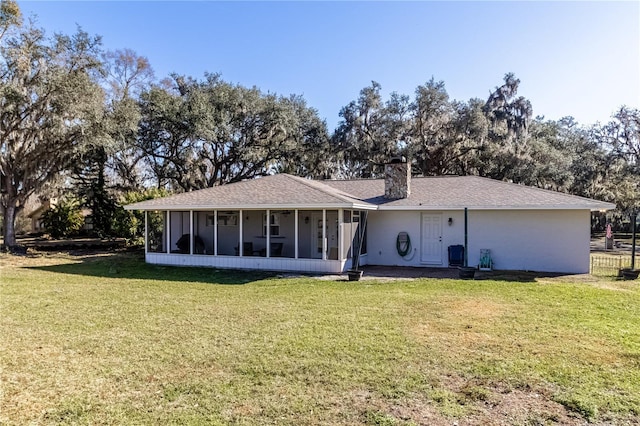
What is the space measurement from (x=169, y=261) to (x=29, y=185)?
938cm

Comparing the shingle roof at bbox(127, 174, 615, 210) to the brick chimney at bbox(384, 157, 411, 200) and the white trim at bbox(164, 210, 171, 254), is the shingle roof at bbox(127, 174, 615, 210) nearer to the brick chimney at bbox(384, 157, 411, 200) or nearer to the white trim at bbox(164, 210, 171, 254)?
the brick chimney at bbox(384, 157, 411, 200)

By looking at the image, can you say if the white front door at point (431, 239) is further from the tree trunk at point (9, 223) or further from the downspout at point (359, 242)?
the tree trunk at point (9, 223)

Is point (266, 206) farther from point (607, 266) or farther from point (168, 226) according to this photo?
point (607, 266)

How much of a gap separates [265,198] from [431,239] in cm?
550

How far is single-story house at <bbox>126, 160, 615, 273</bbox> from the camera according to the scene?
12.4 m

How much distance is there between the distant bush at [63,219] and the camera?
79.9 ft

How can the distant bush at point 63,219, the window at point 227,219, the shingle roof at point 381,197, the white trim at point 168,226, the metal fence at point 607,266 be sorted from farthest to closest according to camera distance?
the distant bush at point 63,219 < the window at point 227,219 < the white trim at point 168,226 < the metal fence at point 607,266 < the shingle roof at point 381,197

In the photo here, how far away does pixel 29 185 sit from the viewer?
62.0 ft

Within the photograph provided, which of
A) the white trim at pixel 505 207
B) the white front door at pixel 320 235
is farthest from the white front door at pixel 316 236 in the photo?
the white trim at pixel 505 207

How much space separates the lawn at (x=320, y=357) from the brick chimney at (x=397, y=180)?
599 centimetres

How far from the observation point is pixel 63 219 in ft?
79.9

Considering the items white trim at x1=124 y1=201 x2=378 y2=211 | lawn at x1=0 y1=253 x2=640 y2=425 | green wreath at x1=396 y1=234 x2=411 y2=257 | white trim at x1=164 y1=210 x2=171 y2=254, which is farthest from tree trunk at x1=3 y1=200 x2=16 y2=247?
green wreath at x1=396 y1=234 x2=411 y2=257

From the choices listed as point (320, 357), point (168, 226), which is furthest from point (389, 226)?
point (320, 357)

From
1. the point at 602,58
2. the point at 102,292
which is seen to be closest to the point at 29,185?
the point at 102,292
